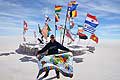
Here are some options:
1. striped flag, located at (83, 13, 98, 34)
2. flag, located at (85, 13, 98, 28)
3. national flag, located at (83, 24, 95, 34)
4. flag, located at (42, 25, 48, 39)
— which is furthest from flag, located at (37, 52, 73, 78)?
flag, located at (42, 25, 48, 39)

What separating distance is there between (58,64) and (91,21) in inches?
360

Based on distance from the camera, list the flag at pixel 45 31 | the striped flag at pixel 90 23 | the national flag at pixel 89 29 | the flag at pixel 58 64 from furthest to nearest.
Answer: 1. the flag at pixel 45 31
2. the striped flag at pixel 90 23
3. the national flag at pixel 89 29
4. the flag at pixel 58 64

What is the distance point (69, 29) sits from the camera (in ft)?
69.2

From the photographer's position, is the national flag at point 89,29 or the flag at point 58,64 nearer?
the flag at point 58,64

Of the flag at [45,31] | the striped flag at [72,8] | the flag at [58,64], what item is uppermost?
the striped flag at [72,8]

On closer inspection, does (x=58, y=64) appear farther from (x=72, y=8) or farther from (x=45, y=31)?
(x=45, y=31)

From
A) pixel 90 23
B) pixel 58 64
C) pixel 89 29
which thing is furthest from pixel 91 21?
pixel 58 64

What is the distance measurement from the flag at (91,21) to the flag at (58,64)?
8.40 m

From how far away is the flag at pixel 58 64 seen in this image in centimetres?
1032

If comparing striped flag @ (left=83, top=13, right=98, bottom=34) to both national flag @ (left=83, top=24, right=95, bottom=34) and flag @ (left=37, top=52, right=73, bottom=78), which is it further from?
flag @ (left=37, top=52, right=73, bottom=78)

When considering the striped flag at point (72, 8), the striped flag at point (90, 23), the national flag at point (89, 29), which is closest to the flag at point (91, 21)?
A: the striped flag at point (90, 23)

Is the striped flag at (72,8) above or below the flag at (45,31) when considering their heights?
above

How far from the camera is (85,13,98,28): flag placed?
18.7m

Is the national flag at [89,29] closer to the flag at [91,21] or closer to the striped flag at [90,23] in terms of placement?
the striped flag at [90,23]
